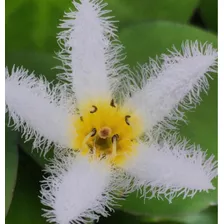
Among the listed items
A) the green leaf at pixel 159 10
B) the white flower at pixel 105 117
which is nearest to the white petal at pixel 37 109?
the white flower at pixel 105 117

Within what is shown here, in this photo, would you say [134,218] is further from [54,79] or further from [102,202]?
[54,79]

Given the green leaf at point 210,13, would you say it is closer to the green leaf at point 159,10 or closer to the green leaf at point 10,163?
the green leaf at point 159,10

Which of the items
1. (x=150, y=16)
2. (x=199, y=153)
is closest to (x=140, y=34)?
(x=150, y=16)

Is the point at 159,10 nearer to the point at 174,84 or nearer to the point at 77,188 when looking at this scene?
the point at 174,84

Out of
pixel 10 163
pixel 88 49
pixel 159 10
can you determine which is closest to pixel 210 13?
pixel 159 10

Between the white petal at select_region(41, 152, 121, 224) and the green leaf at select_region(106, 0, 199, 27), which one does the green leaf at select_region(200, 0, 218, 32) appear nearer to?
the green leaf at select_region(106, 0, 199, 27)
